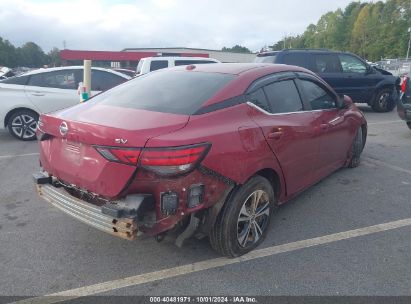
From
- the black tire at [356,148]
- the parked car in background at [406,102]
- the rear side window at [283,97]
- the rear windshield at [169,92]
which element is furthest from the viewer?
the parked car in background at [406,102]

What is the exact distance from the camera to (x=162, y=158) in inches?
101

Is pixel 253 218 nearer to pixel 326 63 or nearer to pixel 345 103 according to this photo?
pixel 345 103

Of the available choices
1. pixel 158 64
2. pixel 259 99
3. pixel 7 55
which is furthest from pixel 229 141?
pixel 7 55

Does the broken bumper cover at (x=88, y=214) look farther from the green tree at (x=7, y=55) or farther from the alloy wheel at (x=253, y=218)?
the green tree at (x=7, y=55)

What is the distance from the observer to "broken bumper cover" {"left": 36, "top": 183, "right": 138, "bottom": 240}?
8.65ft

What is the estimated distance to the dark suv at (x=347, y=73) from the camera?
10250 millimetres

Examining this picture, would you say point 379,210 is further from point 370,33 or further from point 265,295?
point 370,33

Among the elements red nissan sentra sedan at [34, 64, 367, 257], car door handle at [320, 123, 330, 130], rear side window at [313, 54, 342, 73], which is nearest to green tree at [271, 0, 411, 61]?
rear side window at [313, 54, 342, 73]

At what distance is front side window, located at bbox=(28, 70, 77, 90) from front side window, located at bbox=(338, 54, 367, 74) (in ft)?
23.6

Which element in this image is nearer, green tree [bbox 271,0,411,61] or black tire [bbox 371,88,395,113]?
black tire [bbox 371,88,395,113]

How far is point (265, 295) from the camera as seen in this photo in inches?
109

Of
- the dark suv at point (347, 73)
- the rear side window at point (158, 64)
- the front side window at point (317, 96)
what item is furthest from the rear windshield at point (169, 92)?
the rear side window at point (158, 64)

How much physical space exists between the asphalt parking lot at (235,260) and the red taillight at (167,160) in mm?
738

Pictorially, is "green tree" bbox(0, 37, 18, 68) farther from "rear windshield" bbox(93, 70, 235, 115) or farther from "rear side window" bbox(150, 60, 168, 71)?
"rear windshield" bbox(93, 70, 235, 115)
